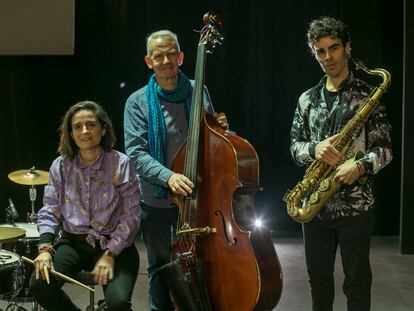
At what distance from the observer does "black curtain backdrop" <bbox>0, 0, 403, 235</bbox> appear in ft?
19.7

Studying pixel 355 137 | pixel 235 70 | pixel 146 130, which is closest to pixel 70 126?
pixel 146 130

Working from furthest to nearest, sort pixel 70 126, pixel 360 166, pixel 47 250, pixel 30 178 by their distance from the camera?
1. pixel 30 178
2. pixel 70 126
3. pixel 47 250
4. pixel 360 166

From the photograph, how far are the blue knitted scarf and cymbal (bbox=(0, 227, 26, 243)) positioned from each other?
774mm

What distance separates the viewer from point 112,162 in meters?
2.92

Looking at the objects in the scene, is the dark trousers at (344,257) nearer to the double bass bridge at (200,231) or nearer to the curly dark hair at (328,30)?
the double bass bridge at (200,231)

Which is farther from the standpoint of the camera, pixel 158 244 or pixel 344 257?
pixel 158 244

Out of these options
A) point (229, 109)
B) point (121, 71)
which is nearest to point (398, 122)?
point (229, 109)

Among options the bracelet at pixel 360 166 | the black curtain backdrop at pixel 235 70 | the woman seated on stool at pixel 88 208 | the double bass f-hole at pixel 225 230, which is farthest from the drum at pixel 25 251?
the black curtain backdrop at pixel 235 70

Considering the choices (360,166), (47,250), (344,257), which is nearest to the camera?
(360,166)

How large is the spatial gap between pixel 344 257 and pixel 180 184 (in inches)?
30.5

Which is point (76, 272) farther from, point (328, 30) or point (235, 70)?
point (235, 70)

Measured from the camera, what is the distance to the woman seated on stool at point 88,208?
2.76 m

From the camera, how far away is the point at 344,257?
8.58ft

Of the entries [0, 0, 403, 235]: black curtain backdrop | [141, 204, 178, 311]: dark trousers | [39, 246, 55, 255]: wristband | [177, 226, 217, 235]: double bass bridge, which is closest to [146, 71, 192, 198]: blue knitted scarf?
[141, 204, 178, 311]: dark trousers
